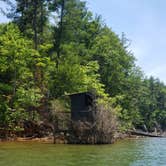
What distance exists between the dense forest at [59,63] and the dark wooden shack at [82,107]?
1.05 metres

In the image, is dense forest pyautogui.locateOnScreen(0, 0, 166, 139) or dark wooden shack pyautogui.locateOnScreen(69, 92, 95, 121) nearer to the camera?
dark wooden shack pyautogui.locateOnScreen(69, 92, 95, 121)

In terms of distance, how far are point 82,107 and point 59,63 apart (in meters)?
12.7

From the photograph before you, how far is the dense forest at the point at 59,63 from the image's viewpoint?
115ft

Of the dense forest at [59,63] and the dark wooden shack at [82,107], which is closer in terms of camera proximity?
the dark wooden shack at [82,107]

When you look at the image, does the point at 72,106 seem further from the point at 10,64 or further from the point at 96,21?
the point at 96,21

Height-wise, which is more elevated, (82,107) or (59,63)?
(59,63)

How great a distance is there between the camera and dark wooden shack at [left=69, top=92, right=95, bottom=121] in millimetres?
30194

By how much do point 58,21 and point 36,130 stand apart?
16.5 meters

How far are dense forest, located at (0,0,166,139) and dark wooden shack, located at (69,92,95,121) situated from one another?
105 cm

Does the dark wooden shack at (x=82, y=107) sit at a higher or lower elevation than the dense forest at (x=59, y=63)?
lower

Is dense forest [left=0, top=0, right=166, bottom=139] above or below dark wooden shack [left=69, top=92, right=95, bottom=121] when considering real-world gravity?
above

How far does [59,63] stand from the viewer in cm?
4334

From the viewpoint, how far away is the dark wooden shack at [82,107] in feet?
99.1

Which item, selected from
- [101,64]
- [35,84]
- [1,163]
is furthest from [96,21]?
[1,163]
